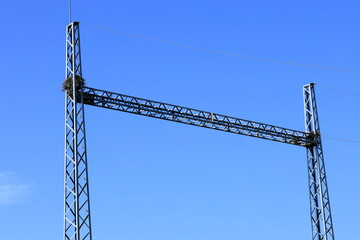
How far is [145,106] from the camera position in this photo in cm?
4497

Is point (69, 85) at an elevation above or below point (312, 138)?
below

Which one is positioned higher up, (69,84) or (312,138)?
(312,138)

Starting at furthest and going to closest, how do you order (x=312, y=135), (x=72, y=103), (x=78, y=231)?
(x=312, y=135)
(x=72, y=103)
(x=78, y=231)

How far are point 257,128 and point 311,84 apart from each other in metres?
5.63

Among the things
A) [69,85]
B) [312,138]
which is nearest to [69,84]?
[69,85]

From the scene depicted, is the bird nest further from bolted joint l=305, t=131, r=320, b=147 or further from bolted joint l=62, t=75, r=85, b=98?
bolted joint l=305, t=131, r=320, b=147

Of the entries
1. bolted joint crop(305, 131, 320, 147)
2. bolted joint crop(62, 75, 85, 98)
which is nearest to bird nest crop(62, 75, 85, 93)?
bolted joint crop(62, 75, 85, 98)

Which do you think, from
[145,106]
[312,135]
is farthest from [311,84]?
[145,106]

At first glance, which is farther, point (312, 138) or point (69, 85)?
point (312, 138)

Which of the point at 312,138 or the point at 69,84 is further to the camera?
the point at 312,138

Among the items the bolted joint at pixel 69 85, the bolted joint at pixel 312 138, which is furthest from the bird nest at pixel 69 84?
the bolted joint at pixel 312 138

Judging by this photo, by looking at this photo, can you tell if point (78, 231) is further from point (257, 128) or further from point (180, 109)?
point (257, 128)

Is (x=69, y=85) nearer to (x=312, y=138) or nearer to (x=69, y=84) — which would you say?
(x=69, y=84)

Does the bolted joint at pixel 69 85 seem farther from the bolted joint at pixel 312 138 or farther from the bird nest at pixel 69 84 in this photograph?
the bolted joint at pixel 312 138
